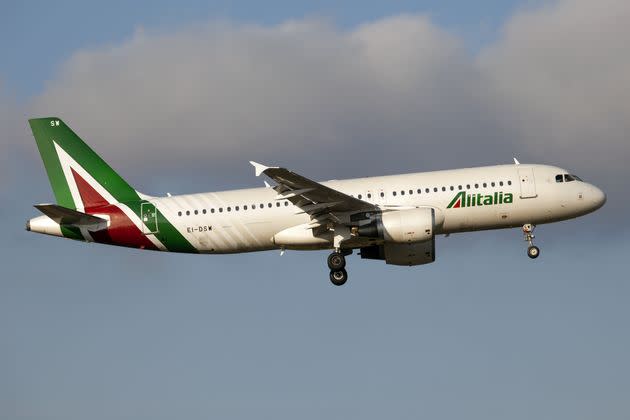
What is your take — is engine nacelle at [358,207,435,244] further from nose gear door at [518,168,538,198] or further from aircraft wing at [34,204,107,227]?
aircraft wing at [34,204,107,227]

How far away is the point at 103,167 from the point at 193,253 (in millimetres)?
6802

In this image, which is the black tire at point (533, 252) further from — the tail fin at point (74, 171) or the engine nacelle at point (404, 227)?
the tail fin at point (74, 171)

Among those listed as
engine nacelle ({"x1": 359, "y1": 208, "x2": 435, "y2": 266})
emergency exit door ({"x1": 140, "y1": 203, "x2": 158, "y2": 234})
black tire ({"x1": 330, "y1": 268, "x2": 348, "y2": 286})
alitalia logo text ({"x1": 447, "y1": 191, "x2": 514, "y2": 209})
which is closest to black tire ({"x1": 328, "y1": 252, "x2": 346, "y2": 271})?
black tire ({"x1": 330, "y1": 268, "x2": 348, "y2": 286})

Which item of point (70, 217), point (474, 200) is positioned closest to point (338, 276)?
point (474, 200)

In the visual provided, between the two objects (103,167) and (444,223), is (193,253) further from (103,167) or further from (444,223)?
(444,223)

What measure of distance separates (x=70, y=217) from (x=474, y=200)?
19601 millimetres

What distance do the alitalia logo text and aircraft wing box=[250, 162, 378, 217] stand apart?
12.6 feet

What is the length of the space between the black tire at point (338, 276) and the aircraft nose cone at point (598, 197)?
504 inches

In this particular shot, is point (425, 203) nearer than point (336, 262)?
Yes

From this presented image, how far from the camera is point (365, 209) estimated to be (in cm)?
6156

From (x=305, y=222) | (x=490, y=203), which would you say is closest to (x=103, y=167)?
(x=305, y=222)

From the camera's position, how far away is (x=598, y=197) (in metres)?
63.8

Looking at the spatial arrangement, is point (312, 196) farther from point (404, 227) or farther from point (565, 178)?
point (565, 178)

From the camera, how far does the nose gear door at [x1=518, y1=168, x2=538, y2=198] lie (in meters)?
62.2
